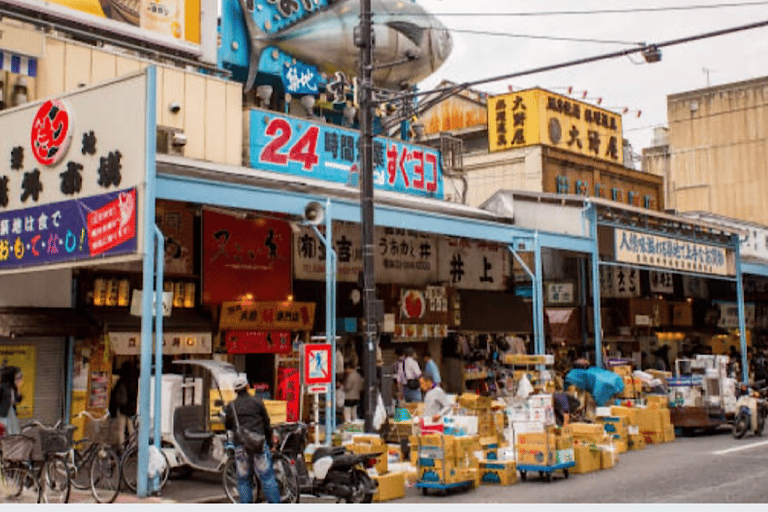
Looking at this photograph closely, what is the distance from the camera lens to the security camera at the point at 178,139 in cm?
2123

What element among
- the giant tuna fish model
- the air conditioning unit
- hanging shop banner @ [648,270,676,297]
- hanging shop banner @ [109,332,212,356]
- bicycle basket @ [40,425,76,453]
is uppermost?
the giant tuna fish model

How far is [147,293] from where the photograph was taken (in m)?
13.9

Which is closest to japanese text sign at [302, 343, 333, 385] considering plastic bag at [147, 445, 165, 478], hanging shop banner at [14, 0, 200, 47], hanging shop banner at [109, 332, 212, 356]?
plastic bag at [147, 445, 165, 478]

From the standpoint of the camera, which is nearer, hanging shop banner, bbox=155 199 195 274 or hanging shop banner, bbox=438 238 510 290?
hanging shop banner, bbox=155 199 195 274

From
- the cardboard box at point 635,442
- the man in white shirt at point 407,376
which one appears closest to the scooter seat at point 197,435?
the man in white shirt at point 407,376

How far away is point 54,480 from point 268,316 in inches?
384

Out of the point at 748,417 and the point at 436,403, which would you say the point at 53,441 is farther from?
the point at 748,417

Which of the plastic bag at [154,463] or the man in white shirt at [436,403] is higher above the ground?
the man in white shirt at [436,403]

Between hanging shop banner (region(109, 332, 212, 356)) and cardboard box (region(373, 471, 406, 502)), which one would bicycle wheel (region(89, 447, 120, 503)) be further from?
hanging shop banner (region(109, 332, 212, 356))

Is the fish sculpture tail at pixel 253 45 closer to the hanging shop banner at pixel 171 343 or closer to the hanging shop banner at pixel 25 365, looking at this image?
the hanging shop banner at pixel 171 343

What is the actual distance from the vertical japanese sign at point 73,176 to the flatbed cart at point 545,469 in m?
7.48

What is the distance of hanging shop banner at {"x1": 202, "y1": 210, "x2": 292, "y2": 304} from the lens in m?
21.2

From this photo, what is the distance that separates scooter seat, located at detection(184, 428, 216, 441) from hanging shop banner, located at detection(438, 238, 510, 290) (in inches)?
546

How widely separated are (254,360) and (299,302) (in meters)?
1.88
